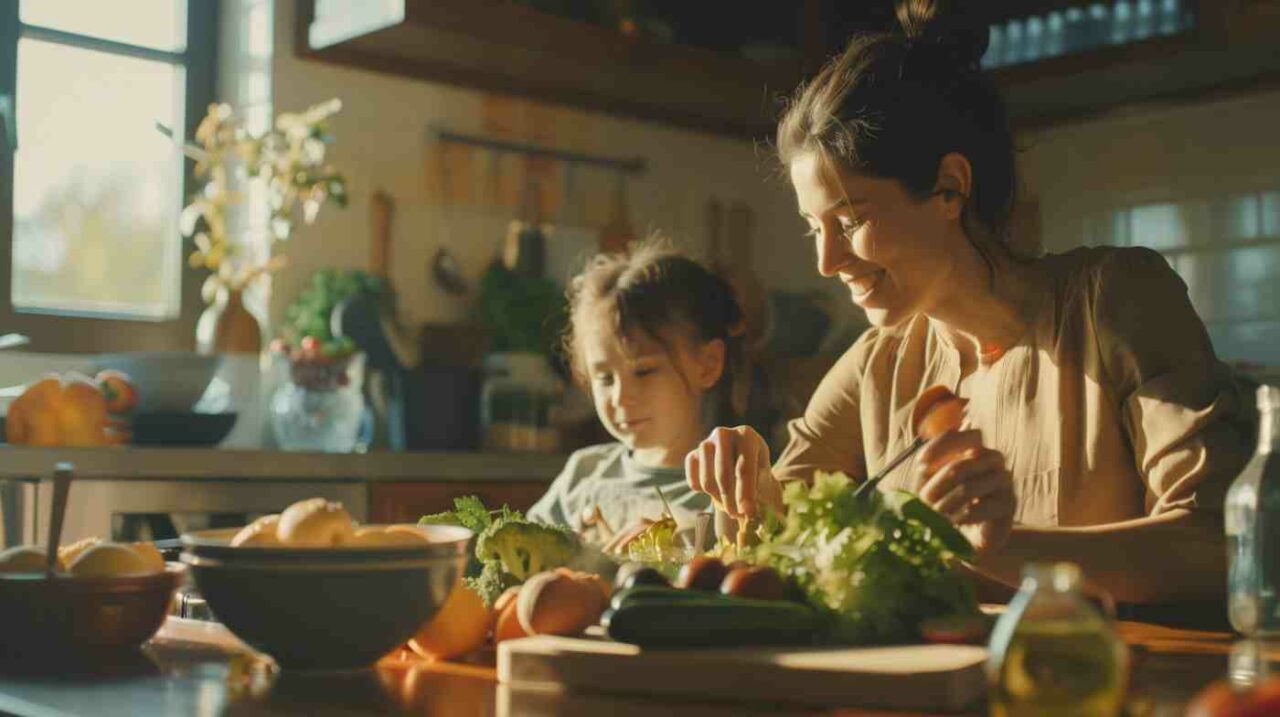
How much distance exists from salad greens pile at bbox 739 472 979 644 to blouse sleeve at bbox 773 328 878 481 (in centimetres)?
86

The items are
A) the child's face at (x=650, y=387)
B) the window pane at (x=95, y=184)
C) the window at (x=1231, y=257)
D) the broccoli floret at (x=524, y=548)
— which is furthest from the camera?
the window at (x=1231, y=257)

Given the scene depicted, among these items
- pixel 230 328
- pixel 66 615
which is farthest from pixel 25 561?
pixel 230 328

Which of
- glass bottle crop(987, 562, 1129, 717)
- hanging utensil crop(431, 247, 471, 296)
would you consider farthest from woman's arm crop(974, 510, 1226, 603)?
hanging utensil crop(431, 247, 471, 296)

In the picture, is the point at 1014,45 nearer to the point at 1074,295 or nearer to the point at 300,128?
the point at 300,128

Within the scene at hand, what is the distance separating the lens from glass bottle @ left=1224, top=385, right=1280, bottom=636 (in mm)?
1061

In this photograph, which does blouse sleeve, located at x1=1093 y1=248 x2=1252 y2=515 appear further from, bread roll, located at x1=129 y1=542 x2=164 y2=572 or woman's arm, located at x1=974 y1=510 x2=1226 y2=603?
bread roll, located at x1=129 y1=542 x2=164 y2=572

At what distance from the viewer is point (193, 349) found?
332cm

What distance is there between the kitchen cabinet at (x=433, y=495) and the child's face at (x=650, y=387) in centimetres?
47

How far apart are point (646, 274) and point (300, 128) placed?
97 centimetres

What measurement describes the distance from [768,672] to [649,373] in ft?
4.90

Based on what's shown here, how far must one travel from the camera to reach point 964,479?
1.17 metres

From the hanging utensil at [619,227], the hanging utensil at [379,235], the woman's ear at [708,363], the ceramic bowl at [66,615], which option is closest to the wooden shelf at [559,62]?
the hanging utensil at [619,227]

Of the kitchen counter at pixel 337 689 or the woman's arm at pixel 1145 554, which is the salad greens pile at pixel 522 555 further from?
the woman's arm at pixel 1145 554

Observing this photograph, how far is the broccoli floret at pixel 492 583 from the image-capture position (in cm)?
120
